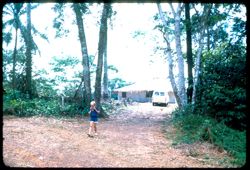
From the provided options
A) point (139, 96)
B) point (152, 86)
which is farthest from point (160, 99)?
point (139, 96)

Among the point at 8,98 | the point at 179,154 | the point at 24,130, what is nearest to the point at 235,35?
the point at 179,154

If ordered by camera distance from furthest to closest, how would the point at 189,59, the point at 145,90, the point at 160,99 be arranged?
the point at 145,90 < the point at 160,99 < the point at 189,59

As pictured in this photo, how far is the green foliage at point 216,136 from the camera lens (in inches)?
318

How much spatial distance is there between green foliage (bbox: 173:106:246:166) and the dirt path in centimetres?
39

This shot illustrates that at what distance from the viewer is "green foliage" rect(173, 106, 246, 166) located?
26.5 feet

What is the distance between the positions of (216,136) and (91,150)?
165 inches

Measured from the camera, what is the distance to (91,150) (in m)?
8.96

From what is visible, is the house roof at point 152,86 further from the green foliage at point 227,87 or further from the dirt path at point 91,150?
the dirt path at point 91,150

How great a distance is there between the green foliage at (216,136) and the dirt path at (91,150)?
39cm

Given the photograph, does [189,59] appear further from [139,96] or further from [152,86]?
[139,96]

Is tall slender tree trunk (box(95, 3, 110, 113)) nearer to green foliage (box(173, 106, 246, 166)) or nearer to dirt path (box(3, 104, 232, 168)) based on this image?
dirt path (box(3, 104, 232, 168))

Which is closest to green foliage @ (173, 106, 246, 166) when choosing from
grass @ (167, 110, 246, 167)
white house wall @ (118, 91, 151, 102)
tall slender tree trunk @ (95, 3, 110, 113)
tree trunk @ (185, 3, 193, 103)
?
grass @ (167, 110, 246, 167)

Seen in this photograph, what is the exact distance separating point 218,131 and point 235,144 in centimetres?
133

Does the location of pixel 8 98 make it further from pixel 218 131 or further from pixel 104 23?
pixel 218 131
